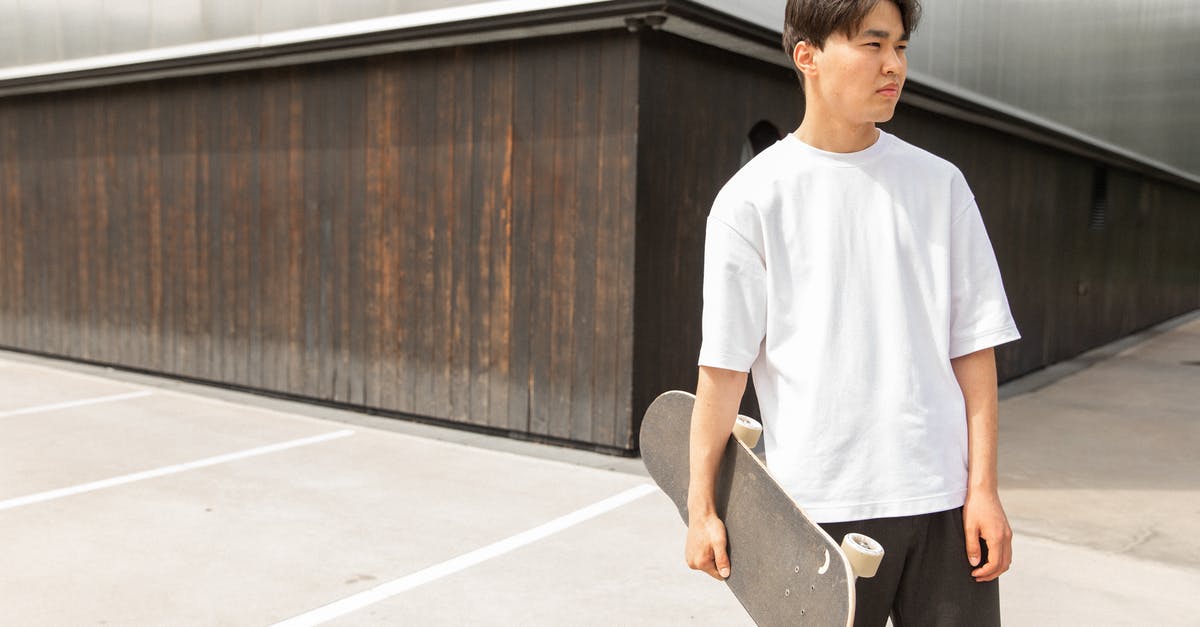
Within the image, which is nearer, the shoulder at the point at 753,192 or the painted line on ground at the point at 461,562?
the shoulder at the point at 753,192

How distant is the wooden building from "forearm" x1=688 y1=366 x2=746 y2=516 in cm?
388

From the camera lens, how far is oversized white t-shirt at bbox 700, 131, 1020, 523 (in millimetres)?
1620

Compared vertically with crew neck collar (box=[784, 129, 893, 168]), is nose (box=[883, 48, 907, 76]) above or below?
above

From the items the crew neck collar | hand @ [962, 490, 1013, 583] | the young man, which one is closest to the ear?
the young man

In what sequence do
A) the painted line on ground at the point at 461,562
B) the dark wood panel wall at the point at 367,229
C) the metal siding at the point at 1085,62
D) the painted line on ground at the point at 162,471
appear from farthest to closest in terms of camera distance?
the metal siding at the point at 1085,62
the dark wood panel wall at the point at 367,229
the painted line on ground at the point at 162,471
the painted line on ground at the point at 461,562

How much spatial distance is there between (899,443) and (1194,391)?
346 inches

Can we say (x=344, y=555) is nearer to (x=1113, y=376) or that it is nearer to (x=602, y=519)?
(x=602, y=519)

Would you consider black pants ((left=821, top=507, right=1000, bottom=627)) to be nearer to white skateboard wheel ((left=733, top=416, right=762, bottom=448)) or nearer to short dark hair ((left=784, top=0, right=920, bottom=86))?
white skateboard wheel ((left=733, top=416, right=762, bottom=448))

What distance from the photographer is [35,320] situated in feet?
32.0

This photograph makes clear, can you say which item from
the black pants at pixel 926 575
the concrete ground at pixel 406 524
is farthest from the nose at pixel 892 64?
the concrete ground at pixel 406 524

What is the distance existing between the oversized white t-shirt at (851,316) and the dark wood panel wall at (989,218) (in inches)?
162

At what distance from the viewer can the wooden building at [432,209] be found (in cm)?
589

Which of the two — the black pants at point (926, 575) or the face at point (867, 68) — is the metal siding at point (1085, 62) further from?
the black pants at point (926, 575)

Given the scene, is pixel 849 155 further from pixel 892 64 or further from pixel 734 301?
pixel 734 301
